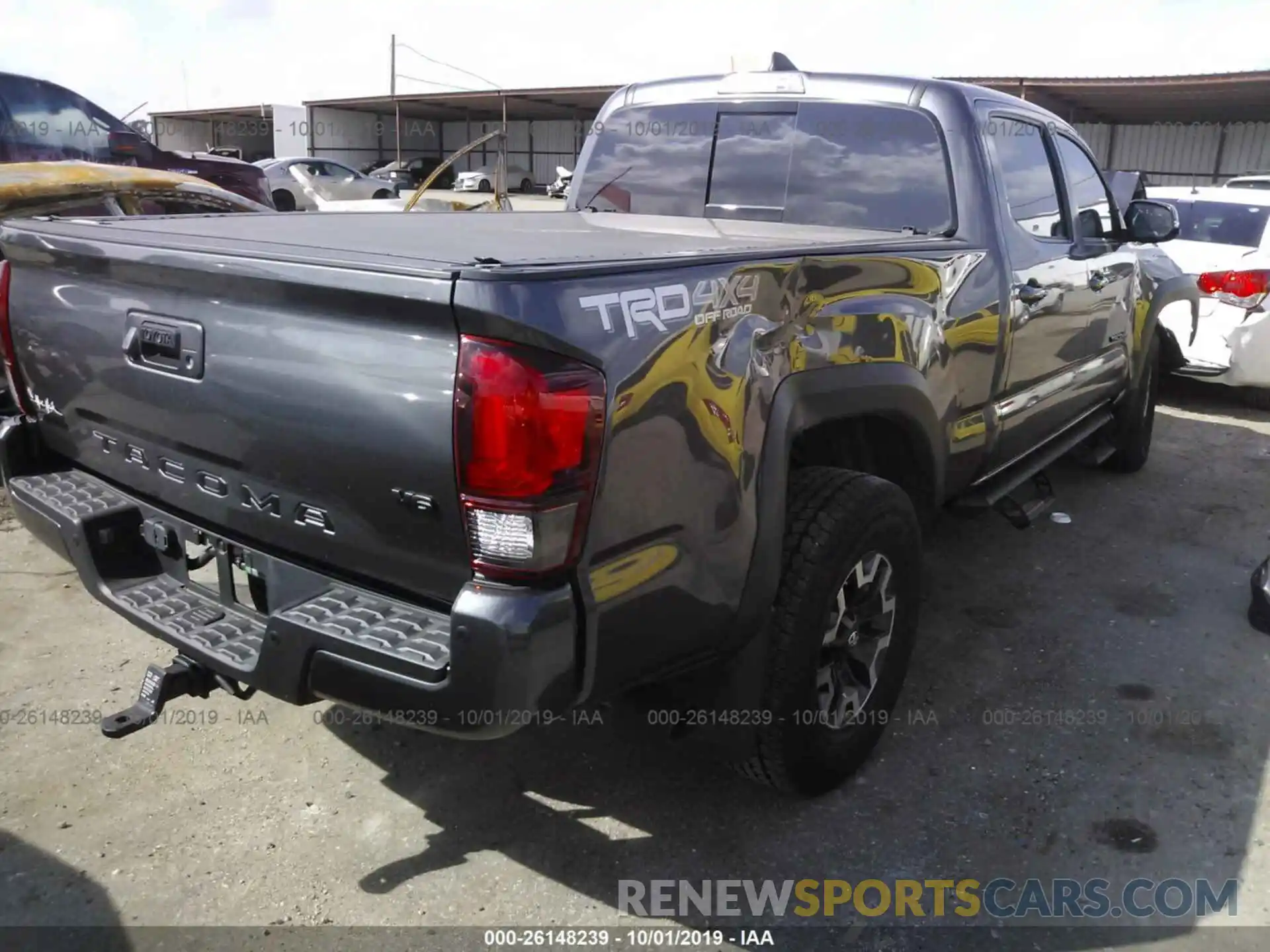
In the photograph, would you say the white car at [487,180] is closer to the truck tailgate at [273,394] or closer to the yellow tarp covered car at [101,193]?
the yellow tarp covered car at [101,193]

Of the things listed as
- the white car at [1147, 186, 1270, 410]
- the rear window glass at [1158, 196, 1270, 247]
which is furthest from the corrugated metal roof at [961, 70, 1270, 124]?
the white car at [1147, 186, 1270, 410]

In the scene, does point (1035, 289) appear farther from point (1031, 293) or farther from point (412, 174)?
point (412, 174)

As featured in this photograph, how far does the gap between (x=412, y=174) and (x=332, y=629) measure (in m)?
33.3

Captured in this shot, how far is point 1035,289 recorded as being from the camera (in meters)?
3.69

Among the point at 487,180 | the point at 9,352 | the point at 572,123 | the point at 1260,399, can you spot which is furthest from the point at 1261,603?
the point at 572,123

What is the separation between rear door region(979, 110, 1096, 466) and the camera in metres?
3.61

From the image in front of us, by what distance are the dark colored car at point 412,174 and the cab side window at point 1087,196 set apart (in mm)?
18361

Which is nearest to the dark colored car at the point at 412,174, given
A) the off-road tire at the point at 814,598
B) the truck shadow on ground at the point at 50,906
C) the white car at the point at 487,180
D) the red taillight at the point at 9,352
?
the white car at the point at 487,180

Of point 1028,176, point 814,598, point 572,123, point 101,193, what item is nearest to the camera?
point 814,598

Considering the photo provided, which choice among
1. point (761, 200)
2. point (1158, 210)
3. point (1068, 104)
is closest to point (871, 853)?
point (761, 200)

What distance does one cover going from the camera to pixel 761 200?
3.76 metres

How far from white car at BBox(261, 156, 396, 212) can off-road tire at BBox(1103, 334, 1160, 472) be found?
1827cm

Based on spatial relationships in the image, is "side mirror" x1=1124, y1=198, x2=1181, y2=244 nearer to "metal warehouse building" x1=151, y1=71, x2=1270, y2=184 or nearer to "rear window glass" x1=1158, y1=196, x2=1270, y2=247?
"rear window glass" x1=1158, y1=196, x2=1270, y2=247
